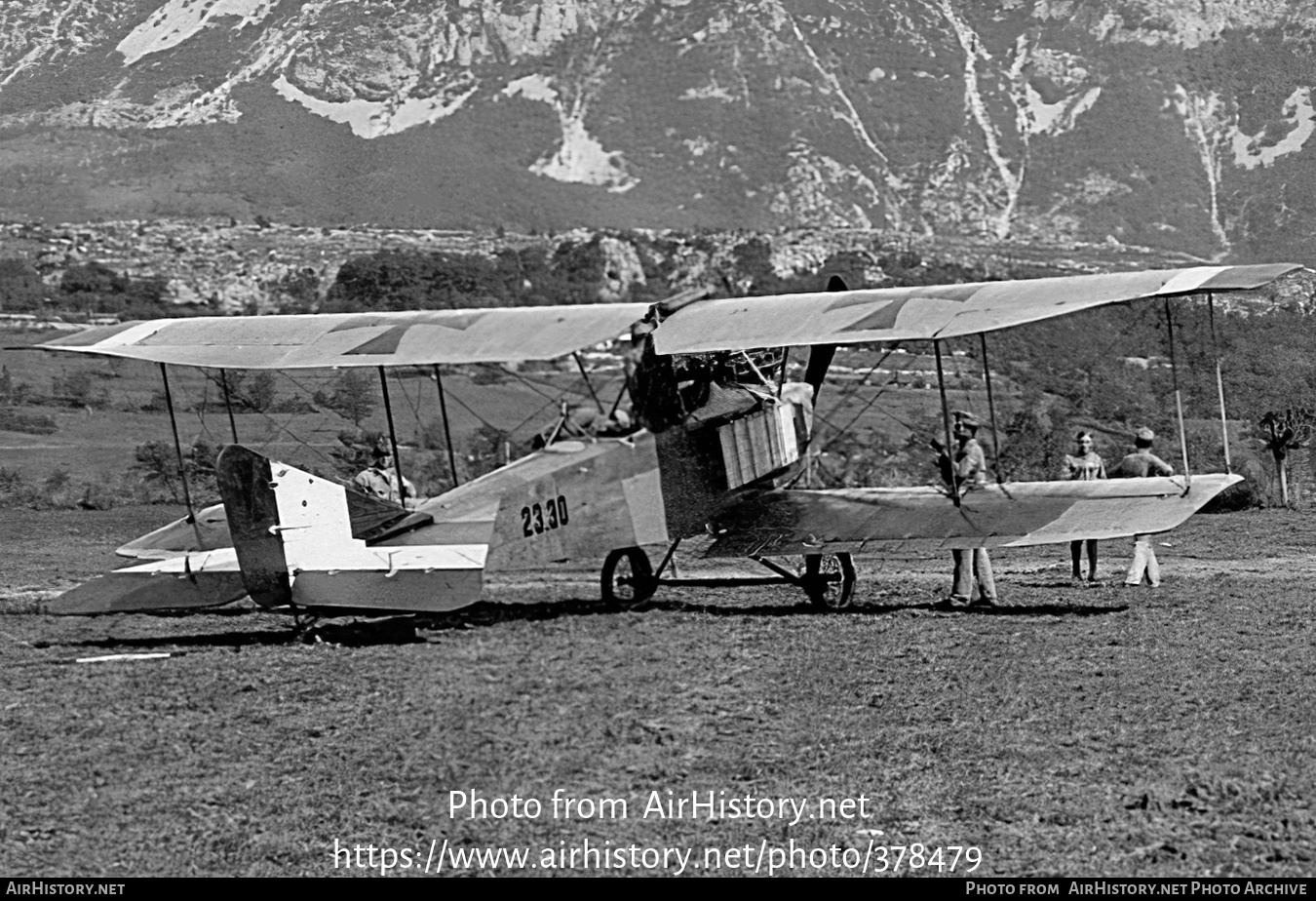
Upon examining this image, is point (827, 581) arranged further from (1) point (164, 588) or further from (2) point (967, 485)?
(1) point (164, 588)

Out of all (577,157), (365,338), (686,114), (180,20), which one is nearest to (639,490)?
(365,338)

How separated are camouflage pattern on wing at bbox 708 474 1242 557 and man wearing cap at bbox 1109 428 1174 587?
430mm

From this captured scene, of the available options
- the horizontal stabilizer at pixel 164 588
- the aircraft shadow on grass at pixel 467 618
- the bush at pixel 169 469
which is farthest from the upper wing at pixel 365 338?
the bush at pixel 169 469

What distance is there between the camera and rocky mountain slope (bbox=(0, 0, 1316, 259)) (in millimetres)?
88938

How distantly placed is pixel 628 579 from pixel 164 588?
12.8 ft

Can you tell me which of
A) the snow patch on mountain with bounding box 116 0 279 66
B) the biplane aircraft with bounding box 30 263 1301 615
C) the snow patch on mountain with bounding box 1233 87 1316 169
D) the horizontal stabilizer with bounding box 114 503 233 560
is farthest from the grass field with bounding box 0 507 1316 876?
the snow patch on mountain with bounding box 116 0 279 66

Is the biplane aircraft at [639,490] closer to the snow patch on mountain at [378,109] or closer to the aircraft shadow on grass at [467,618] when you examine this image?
the aircraft shadow on grass at [467,618]

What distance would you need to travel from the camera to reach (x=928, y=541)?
14.0 m

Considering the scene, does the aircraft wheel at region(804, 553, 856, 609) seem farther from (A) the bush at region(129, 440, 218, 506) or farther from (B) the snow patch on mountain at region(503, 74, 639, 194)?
(B) the snow patch on mountain at region(503, 74, 639, 194)

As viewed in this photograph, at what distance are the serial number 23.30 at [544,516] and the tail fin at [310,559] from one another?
3.72 ft

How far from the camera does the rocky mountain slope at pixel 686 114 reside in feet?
292

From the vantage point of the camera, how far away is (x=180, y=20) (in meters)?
110

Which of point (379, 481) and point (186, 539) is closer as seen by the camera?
point (186, 539)
